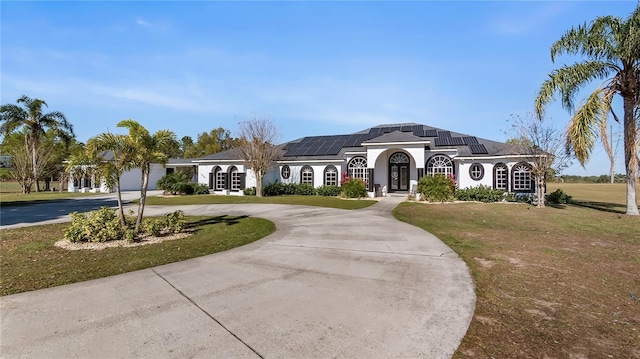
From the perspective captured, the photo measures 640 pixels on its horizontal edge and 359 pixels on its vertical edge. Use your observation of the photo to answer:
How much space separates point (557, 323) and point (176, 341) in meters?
4.51

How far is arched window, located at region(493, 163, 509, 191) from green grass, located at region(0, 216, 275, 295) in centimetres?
1846

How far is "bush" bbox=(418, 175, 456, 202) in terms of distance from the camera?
2009 centimetres

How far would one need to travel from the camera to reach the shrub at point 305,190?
86.5ft

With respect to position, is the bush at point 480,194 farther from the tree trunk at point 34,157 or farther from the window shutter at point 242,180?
the tree trunk at point 34,157

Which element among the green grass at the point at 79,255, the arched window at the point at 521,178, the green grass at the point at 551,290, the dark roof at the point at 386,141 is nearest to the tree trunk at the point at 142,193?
the green grass at the point at 79,255

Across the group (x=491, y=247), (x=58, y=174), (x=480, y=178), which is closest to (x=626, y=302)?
(x=491, y=247)

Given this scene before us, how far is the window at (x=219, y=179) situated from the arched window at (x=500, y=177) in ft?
74.8

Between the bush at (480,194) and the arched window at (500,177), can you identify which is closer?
the bush at (480,194)

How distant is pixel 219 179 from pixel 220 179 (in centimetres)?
11

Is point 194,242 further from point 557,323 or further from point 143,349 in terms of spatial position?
point 557,323

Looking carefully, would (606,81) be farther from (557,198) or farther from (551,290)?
(551,290)

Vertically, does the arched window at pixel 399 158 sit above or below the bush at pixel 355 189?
above

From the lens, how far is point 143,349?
126 inches

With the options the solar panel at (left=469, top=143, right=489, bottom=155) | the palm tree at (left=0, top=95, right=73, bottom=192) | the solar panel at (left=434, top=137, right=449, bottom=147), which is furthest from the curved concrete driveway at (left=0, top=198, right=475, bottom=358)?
the palm tree at (left=0, top=95, right=73, bottom=192)
